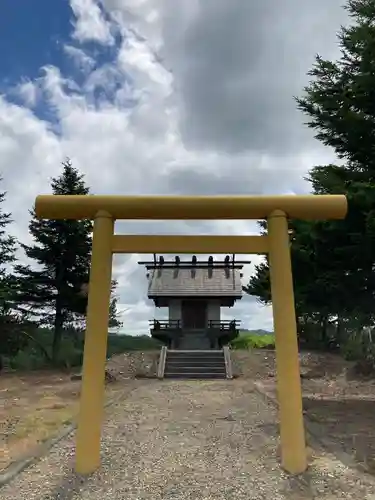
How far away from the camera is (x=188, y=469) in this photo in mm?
5355

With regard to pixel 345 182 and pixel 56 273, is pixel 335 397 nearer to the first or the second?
pixel 345 182

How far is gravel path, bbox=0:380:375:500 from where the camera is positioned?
15.1 feet

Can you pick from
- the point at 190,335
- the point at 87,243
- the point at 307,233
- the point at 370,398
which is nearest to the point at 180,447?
the point at 307,233

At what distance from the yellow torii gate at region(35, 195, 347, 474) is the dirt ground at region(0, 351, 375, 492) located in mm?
1199

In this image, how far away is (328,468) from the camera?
17.4 feet

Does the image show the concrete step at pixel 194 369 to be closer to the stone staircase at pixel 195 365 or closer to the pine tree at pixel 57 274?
the stone staircase at pixel 195 365

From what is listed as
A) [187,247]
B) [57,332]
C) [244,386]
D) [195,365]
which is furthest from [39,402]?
[57,332]

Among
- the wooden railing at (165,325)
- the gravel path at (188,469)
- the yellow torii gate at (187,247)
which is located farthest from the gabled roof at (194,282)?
the yellow torii gate at (187,247)

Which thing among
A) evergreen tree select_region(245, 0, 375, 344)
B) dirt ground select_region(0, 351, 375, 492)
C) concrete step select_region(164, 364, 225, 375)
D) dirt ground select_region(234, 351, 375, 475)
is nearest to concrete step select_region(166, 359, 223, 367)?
concrete step select_region(164, 364, 225, 375)

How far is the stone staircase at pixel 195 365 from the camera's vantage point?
56.1 ft

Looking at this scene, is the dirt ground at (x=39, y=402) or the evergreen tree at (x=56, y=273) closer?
the dirt ground at (x=39, y=402)

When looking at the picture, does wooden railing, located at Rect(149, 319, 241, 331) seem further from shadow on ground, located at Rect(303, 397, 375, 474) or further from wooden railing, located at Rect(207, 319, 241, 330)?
shadow on ground, located at Rect(303, 397, 375, 474)

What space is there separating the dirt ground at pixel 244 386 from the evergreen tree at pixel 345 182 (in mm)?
2292

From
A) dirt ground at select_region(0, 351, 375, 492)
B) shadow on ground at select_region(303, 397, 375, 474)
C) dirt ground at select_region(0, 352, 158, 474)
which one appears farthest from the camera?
dirt ground at select_region(0, 352, 158, 474)
